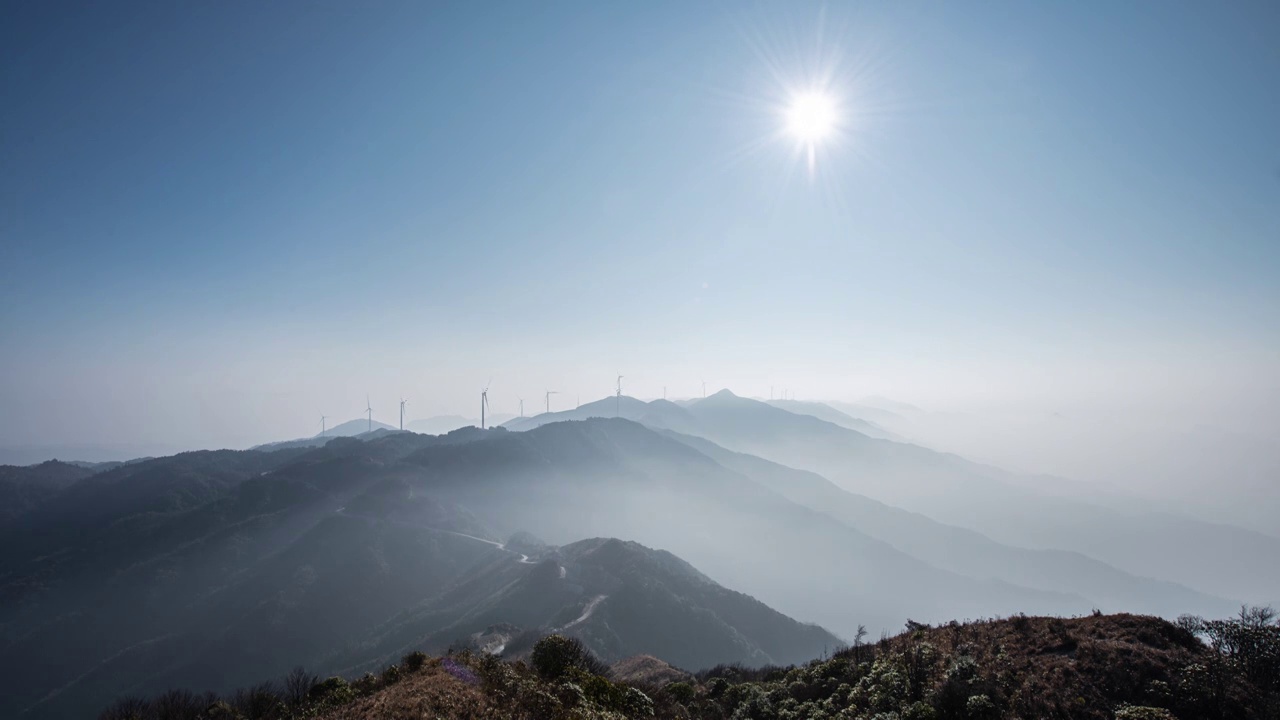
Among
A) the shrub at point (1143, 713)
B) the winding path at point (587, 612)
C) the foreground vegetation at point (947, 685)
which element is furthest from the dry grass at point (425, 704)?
the winding path at point (587, 612)

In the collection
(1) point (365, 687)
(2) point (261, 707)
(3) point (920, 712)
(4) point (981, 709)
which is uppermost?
(4) point (981, 709)

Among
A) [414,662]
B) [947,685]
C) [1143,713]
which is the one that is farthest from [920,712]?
[414,662]

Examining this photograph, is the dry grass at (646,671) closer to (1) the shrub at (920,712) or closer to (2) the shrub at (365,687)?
(2) the shrub at (365,687)

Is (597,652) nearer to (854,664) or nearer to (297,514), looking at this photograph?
(854,664)

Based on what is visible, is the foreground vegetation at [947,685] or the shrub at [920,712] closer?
the foreground vegetation at [947,685]

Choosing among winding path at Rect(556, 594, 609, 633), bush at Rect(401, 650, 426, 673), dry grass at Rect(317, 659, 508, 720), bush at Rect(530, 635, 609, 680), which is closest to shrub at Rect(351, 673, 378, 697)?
bush at Rect(401, 650, 426, 673)

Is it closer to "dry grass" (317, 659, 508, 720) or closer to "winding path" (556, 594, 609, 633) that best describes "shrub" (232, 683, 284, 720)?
"dry grass" (317, 659, 508, 720)

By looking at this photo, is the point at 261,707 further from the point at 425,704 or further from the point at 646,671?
the point at 646,671

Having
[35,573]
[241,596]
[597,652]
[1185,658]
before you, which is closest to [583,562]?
[597,652]
